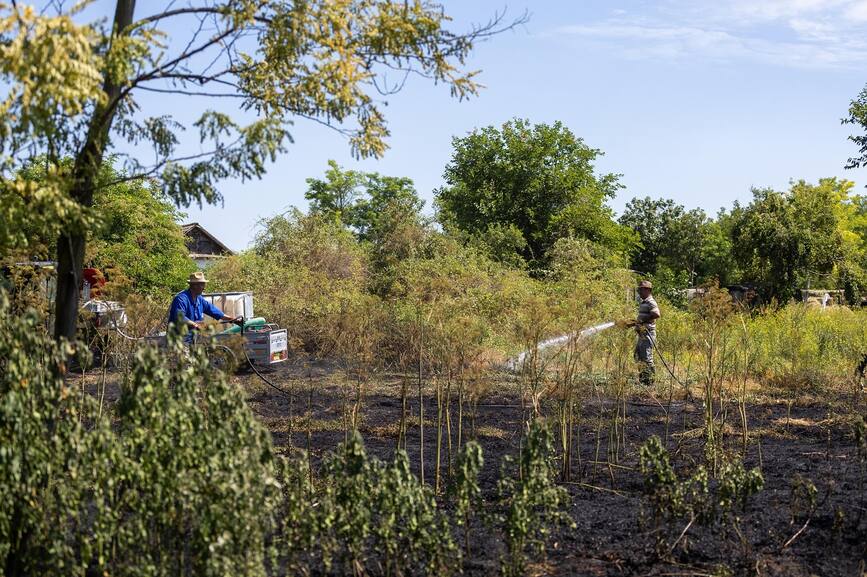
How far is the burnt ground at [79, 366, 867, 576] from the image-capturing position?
4.92 metres

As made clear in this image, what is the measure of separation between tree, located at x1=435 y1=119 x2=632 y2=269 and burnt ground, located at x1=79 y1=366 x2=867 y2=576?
87.0ft

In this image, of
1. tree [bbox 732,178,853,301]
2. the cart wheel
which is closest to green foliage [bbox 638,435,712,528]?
the cart wheel

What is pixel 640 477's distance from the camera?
6.85 meters

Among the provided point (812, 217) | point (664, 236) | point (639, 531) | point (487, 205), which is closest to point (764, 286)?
point (812, 217)

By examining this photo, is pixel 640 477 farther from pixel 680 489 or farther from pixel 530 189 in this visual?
pixel 530 189

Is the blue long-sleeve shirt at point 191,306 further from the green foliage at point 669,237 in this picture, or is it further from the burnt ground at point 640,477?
the green foliage at point 669,237

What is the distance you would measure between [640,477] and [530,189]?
32.2 meters

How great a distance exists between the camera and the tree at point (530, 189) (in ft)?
125

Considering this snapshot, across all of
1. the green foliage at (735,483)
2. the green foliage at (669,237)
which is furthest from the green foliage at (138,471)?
the green foliage at (669,237)

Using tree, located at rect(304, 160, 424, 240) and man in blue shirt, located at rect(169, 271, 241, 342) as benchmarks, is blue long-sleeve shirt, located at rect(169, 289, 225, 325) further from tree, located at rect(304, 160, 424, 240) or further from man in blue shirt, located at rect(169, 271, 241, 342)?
tree, located at rect(304, 160, 424, 240)

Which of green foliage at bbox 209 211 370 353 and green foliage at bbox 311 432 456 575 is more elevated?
green foliage at bbox 209 211 370 353

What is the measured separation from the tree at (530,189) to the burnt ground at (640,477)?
26.5m

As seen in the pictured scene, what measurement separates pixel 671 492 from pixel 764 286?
2799 cm

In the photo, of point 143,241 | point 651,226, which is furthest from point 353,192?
point 143,241
